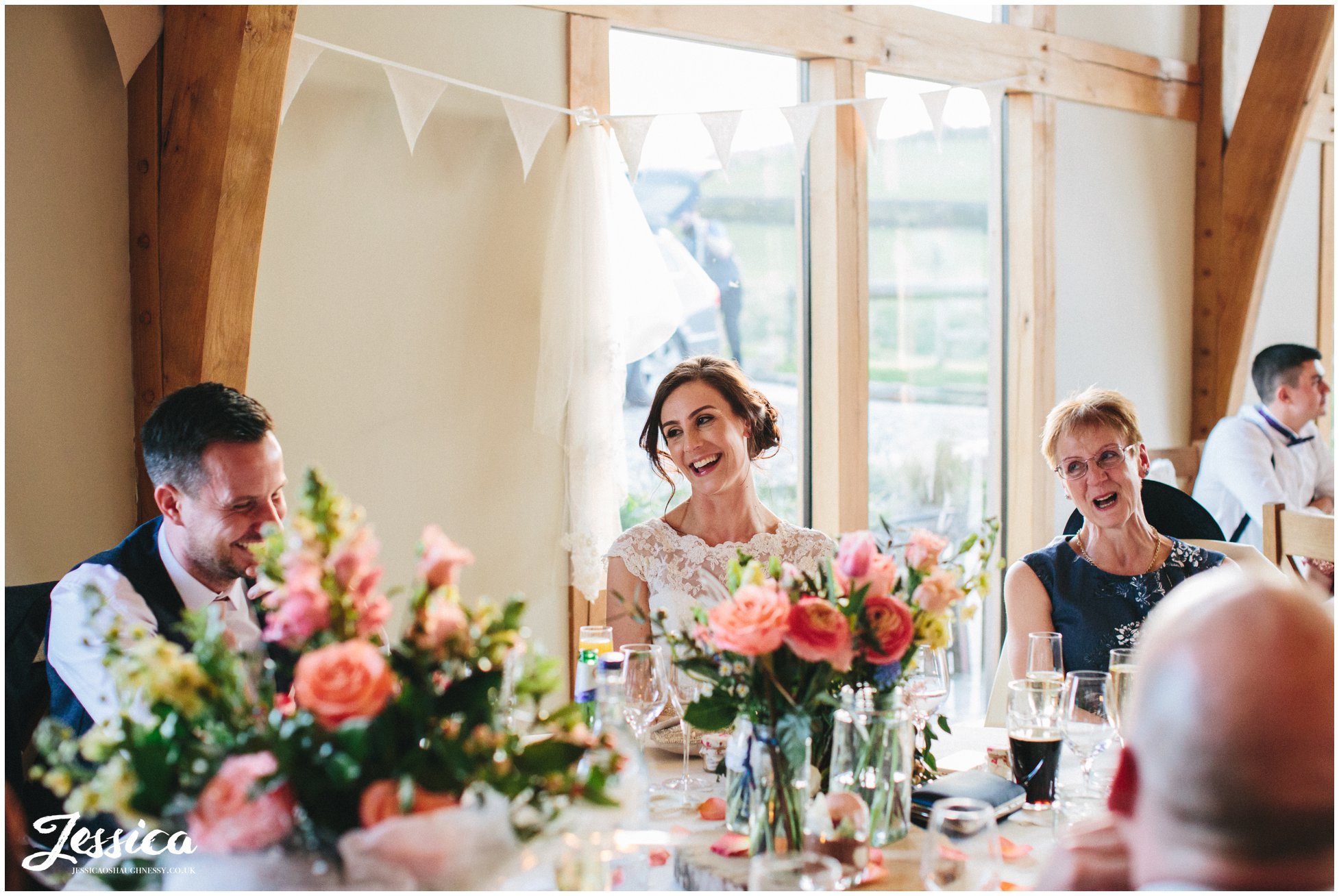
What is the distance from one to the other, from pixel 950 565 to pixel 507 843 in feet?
2.49

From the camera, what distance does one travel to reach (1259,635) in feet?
2.61

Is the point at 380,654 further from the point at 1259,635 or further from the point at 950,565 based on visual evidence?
the point at 950,565

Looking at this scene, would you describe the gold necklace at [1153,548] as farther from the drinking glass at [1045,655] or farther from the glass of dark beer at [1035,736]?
the glass of dark beer at [1035,736]

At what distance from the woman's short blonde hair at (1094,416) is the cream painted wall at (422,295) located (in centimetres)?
134

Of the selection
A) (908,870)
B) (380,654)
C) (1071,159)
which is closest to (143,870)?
(380,654)

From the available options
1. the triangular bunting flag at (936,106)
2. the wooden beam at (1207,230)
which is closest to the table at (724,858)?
the triangular bunting flag at (936,106)

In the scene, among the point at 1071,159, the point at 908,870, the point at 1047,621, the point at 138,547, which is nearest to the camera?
the point at 908,870

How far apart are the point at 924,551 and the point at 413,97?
195cm

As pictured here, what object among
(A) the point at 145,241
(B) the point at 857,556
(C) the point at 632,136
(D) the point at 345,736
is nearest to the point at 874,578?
(B) the point at 857,556

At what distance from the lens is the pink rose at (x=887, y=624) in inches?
53.3

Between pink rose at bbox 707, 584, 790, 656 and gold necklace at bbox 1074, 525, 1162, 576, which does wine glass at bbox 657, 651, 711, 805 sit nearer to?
pink rose at bbox 707, 584, 790, 656

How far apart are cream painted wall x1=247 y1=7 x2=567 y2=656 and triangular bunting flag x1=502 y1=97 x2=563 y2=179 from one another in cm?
9

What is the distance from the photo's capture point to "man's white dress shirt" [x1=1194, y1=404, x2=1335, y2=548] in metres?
4.44

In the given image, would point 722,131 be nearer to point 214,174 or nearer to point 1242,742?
point 214,174
